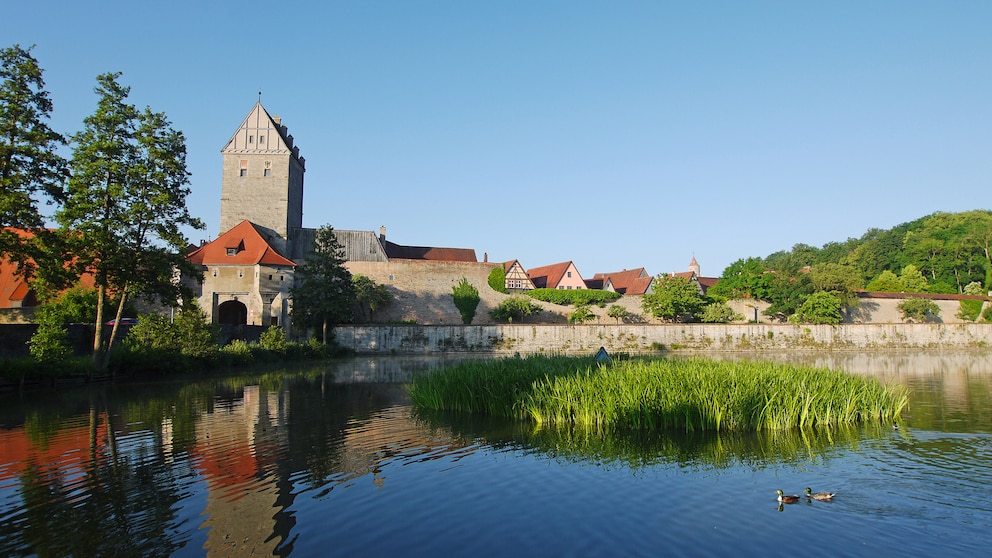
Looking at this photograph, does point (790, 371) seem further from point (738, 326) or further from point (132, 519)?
point (738, 326)

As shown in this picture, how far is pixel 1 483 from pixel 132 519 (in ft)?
9.67

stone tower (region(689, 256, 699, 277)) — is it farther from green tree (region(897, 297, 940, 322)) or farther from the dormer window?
the dormer window

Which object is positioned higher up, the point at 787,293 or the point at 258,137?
the point at 258,137

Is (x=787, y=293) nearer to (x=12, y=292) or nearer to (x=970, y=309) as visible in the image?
(x=970, y=309)

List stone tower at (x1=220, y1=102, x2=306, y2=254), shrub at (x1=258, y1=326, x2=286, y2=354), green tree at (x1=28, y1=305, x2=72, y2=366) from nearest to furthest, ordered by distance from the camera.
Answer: green tree at (x1=28, y1=305, x2=72, y2=366) → shrub at (x1=258, y1=326, x2=286, y2=354) → stone tower at (x1=220, y1=102, x2=306, y2=254)

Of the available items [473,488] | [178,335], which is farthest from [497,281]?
[473,488]

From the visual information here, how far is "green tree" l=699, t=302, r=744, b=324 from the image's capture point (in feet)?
169

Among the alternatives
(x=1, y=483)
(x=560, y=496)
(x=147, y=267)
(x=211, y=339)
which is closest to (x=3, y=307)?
(x=211, y=339)

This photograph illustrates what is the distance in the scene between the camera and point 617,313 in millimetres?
54188

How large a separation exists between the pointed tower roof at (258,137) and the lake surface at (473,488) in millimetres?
41151

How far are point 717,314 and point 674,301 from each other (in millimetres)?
3825

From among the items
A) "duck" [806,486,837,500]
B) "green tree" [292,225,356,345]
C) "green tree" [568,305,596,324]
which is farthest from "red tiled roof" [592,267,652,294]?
"duck" [806,486,837,500]

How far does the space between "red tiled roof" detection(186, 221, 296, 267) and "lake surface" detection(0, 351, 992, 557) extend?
2855 cm

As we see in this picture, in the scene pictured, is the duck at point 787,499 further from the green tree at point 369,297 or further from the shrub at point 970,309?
the shrub at point 970,309
